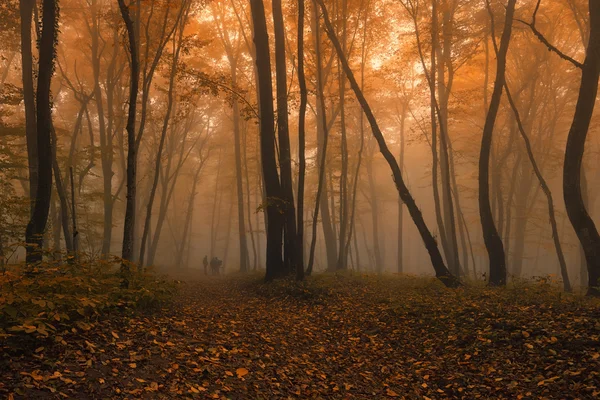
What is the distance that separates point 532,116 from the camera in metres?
20.4

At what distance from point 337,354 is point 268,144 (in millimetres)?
7948

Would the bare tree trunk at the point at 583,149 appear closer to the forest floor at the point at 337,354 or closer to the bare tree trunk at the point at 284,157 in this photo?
the forest floor at the point at 337,354

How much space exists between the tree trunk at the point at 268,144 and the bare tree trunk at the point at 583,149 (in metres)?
8.12

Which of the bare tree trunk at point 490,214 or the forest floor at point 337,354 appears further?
the bare tree trunk at point 490,214

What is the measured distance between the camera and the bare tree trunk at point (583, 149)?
334 inches

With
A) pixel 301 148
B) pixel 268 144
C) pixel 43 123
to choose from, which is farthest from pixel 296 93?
pixel 43 123

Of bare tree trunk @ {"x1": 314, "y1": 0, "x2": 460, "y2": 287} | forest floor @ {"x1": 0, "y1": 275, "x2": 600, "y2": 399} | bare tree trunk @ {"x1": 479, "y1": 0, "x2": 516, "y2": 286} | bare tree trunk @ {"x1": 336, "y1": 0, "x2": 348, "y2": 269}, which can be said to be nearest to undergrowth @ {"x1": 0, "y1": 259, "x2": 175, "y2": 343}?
forest floor @ {"x1": 0, "y1": 275, "x2": 600, "y2": 399}

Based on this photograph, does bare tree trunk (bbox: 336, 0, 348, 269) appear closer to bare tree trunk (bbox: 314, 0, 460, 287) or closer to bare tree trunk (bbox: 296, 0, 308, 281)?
bare tree trunk (bbox: 314, 0, 460, 287)

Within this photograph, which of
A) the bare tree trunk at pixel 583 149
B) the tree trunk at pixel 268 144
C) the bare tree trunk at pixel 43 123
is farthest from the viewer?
the tree trunk at pixel 268 144

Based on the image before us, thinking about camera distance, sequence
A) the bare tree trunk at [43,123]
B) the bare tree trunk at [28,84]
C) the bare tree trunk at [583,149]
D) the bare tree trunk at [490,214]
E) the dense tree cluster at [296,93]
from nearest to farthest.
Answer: the bare tree trunk at [43,123] → the bare tree trunk at [583,149] → the dense tree cluster at [296,93] → the bare tree trunk at [28,84] → the bare tree trunk at [490,214]

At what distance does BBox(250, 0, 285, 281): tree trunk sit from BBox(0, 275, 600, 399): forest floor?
3658mm

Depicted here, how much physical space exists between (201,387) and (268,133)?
9.35 m

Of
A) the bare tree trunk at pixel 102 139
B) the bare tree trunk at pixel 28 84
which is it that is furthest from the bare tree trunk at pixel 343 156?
the bare tree trunk at pixel 28 84

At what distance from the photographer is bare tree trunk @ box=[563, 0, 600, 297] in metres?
8.49
